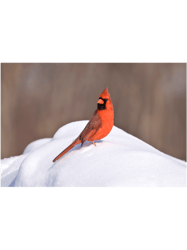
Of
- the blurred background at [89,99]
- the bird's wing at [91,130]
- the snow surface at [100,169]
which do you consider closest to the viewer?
the snow surface at [100,169]

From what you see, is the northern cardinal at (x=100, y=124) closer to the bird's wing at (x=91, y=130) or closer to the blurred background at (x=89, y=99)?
the bird's wing at (x=91, y=130)

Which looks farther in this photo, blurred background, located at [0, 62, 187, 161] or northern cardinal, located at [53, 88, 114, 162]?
blurred background, located at [0, 62, 187, 161]

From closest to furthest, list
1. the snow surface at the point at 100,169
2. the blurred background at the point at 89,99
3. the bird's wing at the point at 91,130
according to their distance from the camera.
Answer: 1. the snow surface at the point at 100,169
2. the bird's wing at the point at 91,130
3. the blurred background at the point at 89,99

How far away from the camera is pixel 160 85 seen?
8.40 ft

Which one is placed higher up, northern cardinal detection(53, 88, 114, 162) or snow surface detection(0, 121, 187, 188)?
northern cardinal detection(53, 88, 114, 162)

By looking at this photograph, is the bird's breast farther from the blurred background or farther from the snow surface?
the blurred background

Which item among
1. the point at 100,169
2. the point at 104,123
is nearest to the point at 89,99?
the point at 104,123

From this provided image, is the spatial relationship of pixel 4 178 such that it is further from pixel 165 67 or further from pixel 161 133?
pixel 165 67

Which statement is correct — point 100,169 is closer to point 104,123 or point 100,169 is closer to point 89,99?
point 104,123

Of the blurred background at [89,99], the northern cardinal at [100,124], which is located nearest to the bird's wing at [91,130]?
the northern cardinal at [100,124]

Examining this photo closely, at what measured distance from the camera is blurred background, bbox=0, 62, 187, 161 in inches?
101

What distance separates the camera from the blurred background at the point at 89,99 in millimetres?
2562

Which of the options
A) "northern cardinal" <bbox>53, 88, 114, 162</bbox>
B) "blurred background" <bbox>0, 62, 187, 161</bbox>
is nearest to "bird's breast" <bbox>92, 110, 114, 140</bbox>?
"northern cardinal" <bbox>53, 88, 114, 162</bbox>

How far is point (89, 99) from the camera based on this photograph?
268 centimetres
